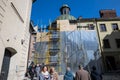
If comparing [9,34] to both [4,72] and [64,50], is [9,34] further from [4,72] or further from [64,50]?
[64,50]

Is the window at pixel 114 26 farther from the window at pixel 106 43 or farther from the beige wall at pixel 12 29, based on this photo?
the beige wall at pixel 12 29

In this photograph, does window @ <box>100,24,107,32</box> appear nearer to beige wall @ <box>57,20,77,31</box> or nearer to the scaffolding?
beige wall @ <box>57,20,77,31</box>

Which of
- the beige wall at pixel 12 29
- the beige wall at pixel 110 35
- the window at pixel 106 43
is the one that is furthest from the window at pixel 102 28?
the beige wall at pixel 12 29

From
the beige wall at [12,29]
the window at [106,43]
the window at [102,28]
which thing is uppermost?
the window at [102,28]

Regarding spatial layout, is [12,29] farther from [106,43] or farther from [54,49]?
[106,43]

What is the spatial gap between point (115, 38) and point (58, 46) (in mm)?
10177

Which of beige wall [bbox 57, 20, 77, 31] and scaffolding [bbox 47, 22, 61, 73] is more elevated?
beige wall [bbox 57, 20, 77, 31]

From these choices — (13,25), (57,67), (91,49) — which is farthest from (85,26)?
(13,25)

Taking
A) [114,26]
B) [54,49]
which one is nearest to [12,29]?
[54,49]

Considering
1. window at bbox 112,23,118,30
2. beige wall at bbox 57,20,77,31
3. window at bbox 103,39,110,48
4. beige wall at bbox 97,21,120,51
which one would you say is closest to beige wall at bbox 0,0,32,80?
beige wall at bbox 57,20,77,31

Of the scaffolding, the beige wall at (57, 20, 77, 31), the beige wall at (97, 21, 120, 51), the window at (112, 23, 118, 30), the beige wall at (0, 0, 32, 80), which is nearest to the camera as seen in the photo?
the beige wall at (0, 0, 32, 80)

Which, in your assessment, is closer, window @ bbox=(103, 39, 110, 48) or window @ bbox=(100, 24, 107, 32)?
window @ bbox=(103, 39, 110, 48)

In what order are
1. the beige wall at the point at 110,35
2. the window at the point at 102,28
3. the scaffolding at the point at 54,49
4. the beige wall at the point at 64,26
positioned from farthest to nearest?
the window at the point at 102,28
the beige wall at the point at 110,35
the beige wall at the point at 64,26
the scaffolding at the point at 54,49

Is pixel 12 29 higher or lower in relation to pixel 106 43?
lower
